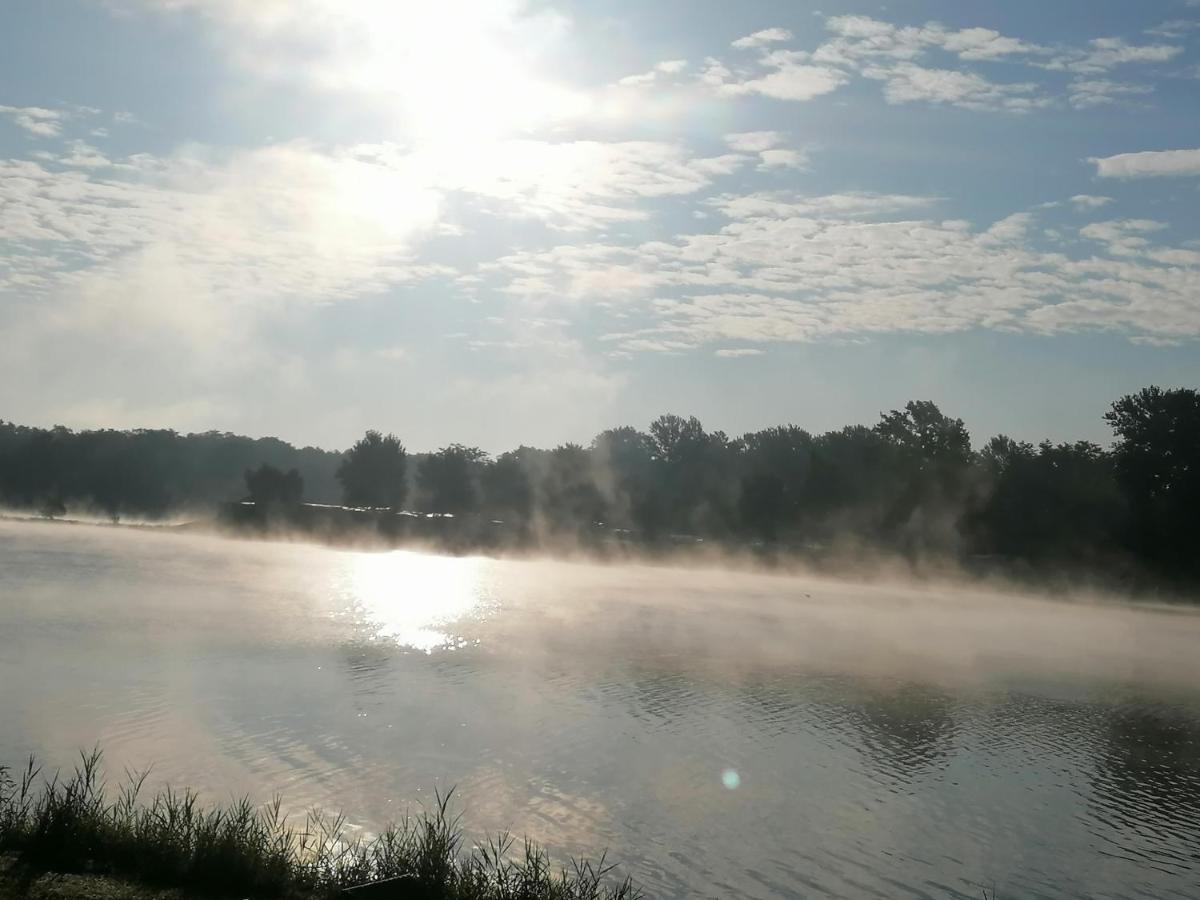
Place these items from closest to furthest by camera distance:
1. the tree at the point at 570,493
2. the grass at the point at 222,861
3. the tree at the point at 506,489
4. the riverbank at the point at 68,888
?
the riverbank at the point at 68,888 < the grass at the point at 222,861 < the tree at the point at 570,493 < the tree at the point at 506,489

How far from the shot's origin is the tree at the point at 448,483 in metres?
121

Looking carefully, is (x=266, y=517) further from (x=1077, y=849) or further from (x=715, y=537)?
(x=1077, y=849)

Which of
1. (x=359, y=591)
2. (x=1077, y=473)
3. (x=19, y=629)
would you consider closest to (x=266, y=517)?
(x=359, y=591)

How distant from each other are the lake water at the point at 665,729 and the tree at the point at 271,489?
61446mm

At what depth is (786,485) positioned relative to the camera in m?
105

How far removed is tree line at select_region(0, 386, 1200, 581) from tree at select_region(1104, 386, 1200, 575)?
0.31ft

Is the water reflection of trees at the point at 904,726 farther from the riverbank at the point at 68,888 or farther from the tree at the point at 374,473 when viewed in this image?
the tree at the point at 374,473

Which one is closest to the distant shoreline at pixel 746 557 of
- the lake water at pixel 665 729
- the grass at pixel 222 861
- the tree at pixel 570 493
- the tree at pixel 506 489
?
the tree at pixel 570 493

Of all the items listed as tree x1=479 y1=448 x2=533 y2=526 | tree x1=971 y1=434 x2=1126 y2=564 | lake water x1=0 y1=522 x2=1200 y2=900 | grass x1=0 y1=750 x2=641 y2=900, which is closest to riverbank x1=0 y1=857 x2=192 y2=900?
grass x1=0 y1=750 x2=641 y2=900

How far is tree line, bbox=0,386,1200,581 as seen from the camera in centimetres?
7119

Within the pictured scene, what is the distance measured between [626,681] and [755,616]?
60.6ft

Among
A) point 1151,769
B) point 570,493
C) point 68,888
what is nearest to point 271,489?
point 570,493

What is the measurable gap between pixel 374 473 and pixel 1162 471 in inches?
2983

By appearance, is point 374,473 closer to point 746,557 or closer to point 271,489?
point 271,489
